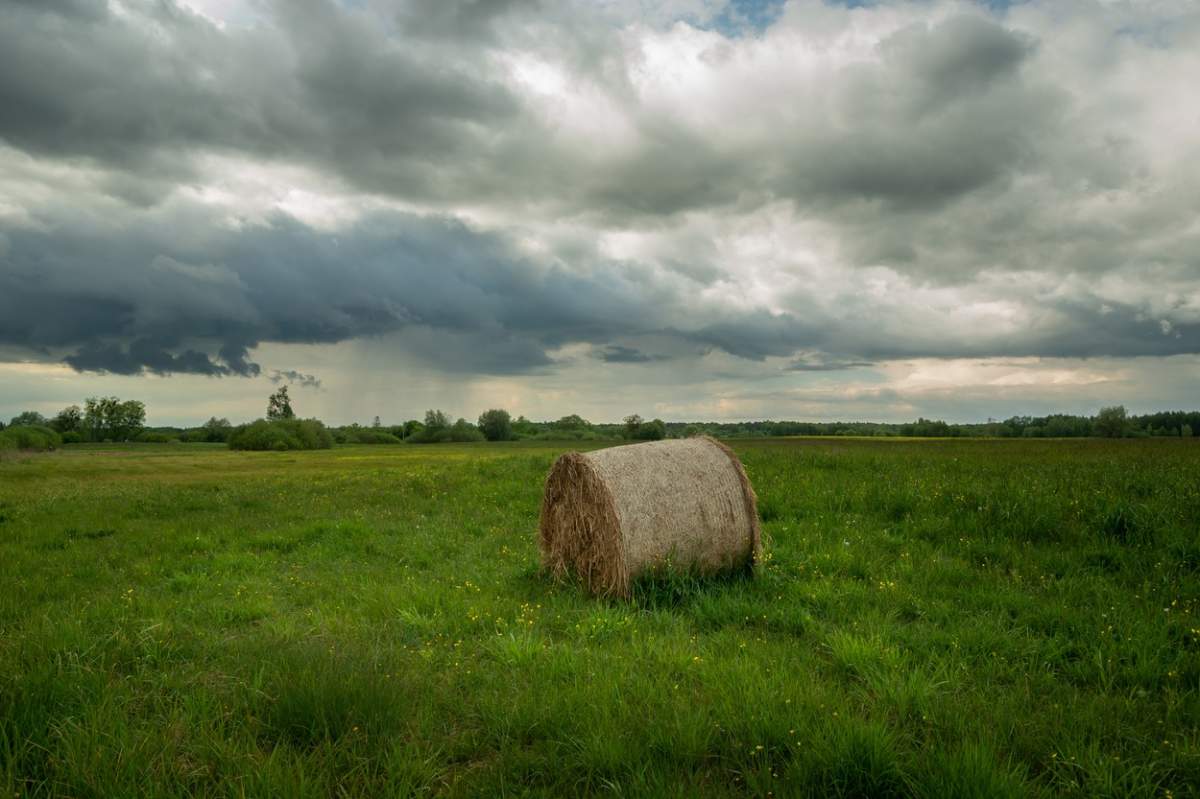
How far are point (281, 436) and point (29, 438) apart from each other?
2172 cm

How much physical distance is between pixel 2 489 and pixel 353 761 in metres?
28.6

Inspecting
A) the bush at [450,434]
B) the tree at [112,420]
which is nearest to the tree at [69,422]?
the tree at [112,420]

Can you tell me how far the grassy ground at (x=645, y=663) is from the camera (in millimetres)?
3885

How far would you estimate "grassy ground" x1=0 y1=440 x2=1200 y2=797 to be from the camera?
12.7 feet

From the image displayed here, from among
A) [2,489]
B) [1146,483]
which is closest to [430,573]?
[1146,483]

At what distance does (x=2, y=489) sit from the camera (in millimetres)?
23859

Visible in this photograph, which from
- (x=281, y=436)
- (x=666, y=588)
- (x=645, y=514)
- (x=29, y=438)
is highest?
(x=29, y=438)

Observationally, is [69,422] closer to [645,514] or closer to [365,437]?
[365,437]

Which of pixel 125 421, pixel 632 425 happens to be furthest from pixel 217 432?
pixel 632 425

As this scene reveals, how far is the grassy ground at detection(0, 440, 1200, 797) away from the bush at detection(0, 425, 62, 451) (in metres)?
49.0

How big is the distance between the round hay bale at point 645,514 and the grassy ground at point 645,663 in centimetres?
46

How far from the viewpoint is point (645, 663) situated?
18.9 ft

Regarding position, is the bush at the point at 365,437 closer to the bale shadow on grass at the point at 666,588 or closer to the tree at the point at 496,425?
the tree at the point at 496,425

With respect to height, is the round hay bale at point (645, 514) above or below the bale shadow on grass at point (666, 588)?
above
